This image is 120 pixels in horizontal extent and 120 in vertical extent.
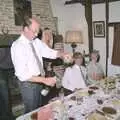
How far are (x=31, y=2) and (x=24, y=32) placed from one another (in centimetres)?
256

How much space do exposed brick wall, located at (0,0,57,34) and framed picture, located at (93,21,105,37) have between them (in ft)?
2.73

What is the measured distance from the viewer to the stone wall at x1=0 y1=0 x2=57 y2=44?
416 centimetres

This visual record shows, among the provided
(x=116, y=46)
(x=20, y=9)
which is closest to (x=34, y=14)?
(x=20, y=9)

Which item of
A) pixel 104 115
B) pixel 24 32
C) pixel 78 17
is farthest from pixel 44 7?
pixel 104 115

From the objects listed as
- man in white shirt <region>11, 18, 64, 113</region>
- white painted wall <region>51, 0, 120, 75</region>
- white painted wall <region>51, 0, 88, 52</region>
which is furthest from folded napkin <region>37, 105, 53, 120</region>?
white painted wall <region>51, 0, 88, 52</region>

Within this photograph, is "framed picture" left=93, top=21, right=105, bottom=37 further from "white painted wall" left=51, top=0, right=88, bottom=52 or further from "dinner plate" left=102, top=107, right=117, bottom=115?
"dinner plate" left=102, top=107, right=117, bottom=115

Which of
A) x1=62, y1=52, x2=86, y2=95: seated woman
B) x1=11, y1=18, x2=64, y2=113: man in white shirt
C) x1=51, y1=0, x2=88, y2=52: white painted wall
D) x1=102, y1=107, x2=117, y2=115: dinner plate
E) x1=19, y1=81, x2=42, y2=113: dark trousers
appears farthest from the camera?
x1=51, y1=0, x2=88, y2=52: white painted wall

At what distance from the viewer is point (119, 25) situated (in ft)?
14.9

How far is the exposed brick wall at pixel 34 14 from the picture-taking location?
4168 millimetres

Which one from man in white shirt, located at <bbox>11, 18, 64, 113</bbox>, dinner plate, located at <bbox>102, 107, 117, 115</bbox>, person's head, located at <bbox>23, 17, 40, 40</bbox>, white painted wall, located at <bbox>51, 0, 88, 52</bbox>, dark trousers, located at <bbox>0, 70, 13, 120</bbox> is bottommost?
dark trousers, located at <bbox>0, 70, 13, 120</bbox>

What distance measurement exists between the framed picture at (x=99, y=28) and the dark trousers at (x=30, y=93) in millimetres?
2802

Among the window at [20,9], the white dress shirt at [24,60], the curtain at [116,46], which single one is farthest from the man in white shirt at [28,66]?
the curtain at [116,46]

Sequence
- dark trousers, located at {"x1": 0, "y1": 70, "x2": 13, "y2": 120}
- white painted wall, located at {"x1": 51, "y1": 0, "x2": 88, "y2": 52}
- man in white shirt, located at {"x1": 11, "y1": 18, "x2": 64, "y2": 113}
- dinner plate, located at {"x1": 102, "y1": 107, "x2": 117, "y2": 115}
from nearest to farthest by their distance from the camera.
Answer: dinner plate, located at {"x1": 102, "y1": 107, "x2": 117, "y2": 115} → man in white shirt, located at {"x1": 11, "y1": 18, "x2": 64, "y2": 113} → dark trousers, located at {"x1": 0, "y1": 70, "x2": 13, "y2": 120} → white painted wall, located at {"x1": 51, "y1": 0, "x2": 88, "y2": 52}

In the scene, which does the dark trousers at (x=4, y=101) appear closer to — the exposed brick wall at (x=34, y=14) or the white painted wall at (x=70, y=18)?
the exposed brick wall at (x=34, y=14)
